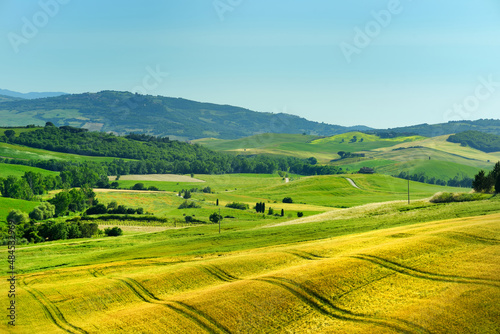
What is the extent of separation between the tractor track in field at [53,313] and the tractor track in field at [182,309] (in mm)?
7762

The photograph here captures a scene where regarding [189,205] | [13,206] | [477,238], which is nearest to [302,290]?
[477,238]

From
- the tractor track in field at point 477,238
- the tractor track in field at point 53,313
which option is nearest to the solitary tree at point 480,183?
the tractor track in field at point 477,238

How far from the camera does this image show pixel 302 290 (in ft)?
140

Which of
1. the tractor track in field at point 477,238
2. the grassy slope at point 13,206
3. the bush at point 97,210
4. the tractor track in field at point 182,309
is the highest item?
the tractor track in field at point 477,238

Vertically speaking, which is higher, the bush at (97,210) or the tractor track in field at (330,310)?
the tractor track in field at (330,310)

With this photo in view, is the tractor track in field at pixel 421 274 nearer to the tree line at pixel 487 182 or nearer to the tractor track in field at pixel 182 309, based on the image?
the tractor track in field at pixel 182 309

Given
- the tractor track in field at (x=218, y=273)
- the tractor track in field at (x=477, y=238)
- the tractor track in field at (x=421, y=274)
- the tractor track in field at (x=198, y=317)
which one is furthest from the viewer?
the tractor track in field at (x=477, y=238)

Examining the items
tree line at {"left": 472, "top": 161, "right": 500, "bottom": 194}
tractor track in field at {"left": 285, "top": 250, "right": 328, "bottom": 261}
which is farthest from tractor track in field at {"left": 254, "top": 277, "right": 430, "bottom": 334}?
tree line at {"left": 472, "top": 161, "right": 500, "bottom": 194}

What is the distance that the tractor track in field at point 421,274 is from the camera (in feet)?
135

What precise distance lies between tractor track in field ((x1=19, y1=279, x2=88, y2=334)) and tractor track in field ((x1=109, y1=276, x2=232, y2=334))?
776cm

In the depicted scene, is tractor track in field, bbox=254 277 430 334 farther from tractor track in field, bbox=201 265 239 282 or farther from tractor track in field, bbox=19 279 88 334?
tractor track in field, bbox=19 279 88 334

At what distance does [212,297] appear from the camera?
4291cm

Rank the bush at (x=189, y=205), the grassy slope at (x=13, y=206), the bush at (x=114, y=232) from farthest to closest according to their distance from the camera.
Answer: the bush at (x=189, y=205) < the grassy slope at (x=13, y=206) < the bush at (x=114, y=232)

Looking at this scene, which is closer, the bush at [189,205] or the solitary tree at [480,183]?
the solitary tree at [480,183]
